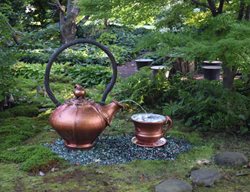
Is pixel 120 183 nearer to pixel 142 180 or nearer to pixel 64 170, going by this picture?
pixel 142 180

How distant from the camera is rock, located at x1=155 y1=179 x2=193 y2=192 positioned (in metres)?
2.93

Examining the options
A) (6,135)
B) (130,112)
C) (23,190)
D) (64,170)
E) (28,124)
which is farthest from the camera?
(130,112)

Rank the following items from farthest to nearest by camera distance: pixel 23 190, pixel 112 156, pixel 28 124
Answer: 1. pixel 28 124
2. pixel 112 156
3. pixel 23 190

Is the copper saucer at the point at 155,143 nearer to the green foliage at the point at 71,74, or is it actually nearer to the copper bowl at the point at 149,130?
the copper bowl at the point at 149,130

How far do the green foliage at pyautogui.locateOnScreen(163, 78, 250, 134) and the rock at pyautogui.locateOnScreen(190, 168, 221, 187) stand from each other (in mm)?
1160

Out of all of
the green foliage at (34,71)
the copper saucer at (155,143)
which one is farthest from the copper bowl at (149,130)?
the green foliage at (34,71)

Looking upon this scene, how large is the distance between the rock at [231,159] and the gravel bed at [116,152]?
41 cm

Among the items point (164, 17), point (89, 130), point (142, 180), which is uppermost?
point (164, 17)

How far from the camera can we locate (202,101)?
461 cm

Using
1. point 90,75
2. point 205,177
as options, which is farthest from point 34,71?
point 205,177

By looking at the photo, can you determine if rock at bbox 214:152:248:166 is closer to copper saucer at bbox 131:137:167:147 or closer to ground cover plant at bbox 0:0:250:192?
ground cover plant at bbox 0:0:250:192

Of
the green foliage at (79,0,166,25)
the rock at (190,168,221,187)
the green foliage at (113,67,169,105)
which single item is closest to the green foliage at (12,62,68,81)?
the green foliage at (113,67,169,105)

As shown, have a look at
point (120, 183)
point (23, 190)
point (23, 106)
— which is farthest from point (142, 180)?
point (23, 106)

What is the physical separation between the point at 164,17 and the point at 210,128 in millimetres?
1629
